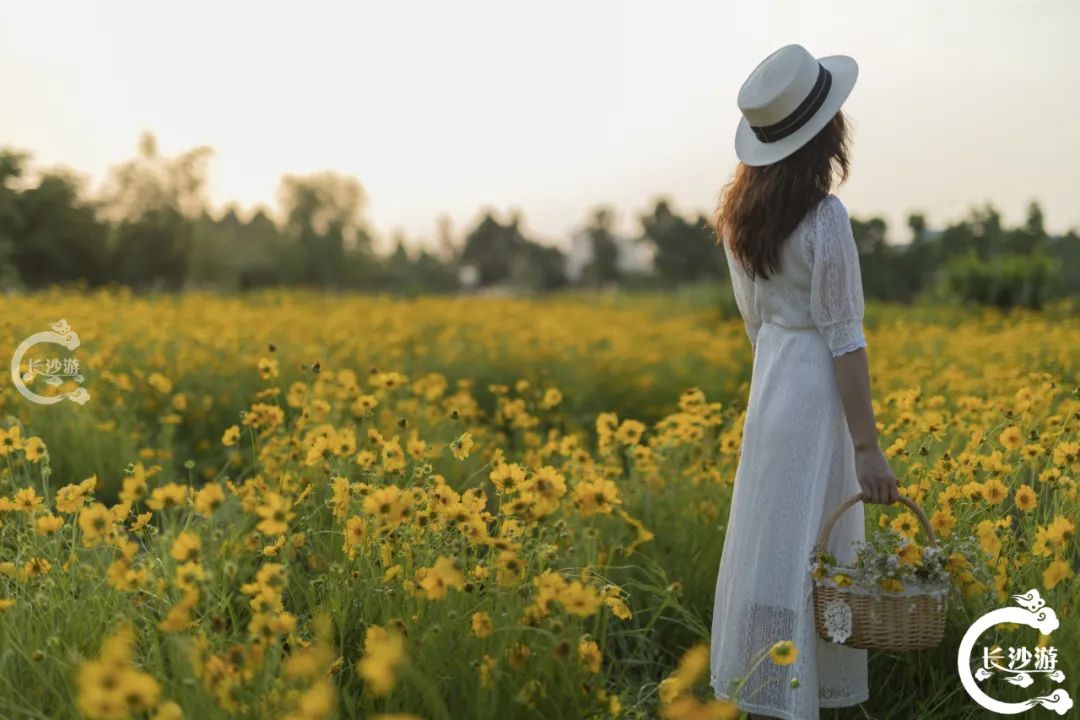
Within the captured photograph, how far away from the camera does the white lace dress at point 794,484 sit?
2.16 metres

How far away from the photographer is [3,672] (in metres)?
1.85

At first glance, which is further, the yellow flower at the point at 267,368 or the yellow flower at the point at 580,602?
the yellow flower at the point at 267,368

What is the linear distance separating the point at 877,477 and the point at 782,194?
0.68 m

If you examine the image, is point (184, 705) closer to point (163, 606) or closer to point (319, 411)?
point (163, 606)

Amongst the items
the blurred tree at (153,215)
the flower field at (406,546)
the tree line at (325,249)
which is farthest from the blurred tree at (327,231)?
the flower field at (406,546)

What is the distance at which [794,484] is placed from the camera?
89.5 inches

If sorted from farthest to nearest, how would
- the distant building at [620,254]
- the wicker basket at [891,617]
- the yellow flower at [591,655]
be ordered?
1. the distant building at [620,254]
2. the wicker basket at [891,617]
3. the yellow flower at [591,655]

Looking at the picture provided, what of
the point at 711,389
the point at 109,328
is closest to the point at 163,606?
the point at 711,389

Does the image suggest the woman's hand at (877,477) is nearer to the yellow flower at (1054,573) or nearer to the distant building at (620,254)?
the yellow flower at (1054,573)

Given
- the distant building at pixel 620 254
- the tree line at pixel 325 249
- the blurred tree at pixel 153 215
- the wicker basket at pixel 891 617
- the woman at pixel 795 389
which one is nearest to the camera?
the wicker basket at pixel 891 617

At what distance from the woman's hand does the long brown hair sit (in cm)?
48

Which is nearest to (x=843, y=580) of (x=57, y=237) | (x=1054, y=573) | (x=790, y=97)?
(x=1054, y=573)

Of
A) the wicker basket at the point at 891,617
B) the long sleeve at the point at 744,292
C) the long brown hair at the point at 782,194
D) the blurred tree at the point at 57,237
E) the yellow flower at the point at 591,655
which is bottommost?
the wicker basket at the point at 891,617

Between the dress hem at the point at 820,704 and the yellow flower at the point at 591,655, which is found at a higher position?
the yellow flower at the point at 591,655
